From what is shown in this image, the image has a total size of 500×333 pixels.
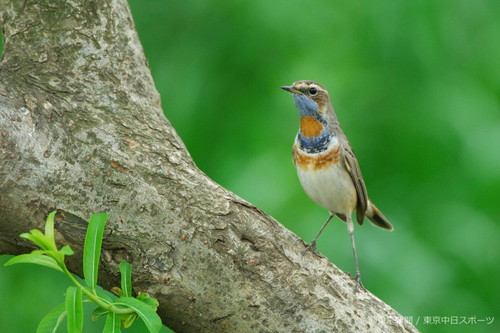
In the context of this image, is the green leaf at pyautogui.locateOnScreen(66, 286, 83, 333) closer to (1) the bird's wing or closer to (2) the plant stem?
(2) the plant stem

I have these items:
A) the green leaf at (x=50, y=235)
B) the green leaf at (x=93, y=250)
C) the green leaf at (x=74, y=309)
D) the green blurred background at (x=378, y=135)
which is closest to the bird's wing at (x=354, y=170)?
the green blurred background at (x=378, y=135)

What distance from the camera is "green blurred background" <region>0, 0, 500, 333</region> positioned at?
5.12 m

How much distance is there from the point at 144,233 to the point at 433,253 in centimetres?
264

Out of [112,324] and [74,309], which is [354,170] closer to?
[112,324]

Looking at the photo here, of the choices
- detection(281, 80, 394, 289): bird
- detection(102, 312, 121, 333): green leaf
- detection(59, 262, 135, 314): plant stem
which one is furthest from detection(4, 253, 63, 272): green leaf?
detection(281, 80, 394, 289): bird

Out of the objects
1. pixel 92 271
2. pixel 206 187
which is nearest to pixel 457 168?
pixel 206 187

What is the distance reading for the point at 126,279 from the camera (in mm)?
3156

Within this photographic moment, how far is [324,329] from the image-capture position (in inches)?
132

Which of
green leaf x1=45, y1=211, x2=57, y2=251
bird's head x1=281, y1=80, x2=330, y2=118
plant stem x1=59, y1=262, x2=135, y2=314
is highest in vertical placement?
bird's head x1=281, y1=80, x2=330, y2=118

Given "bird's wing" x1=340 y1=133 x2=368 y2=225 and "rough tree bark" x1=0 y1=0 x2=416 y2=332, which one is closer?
"rough tree bark" x1=0 y1=0 x2=416 y2=332

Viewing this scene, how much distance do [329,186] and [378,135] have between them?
746mm

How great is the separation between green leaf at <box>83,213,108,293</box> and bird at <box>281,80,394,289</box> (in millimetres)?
2018

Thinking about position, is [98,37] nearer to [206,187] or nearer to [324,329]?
[206,187]

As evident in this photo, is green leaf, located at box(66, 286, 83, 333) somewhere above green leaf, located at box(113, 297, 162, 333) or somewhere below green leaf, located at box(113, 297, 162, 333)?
below
